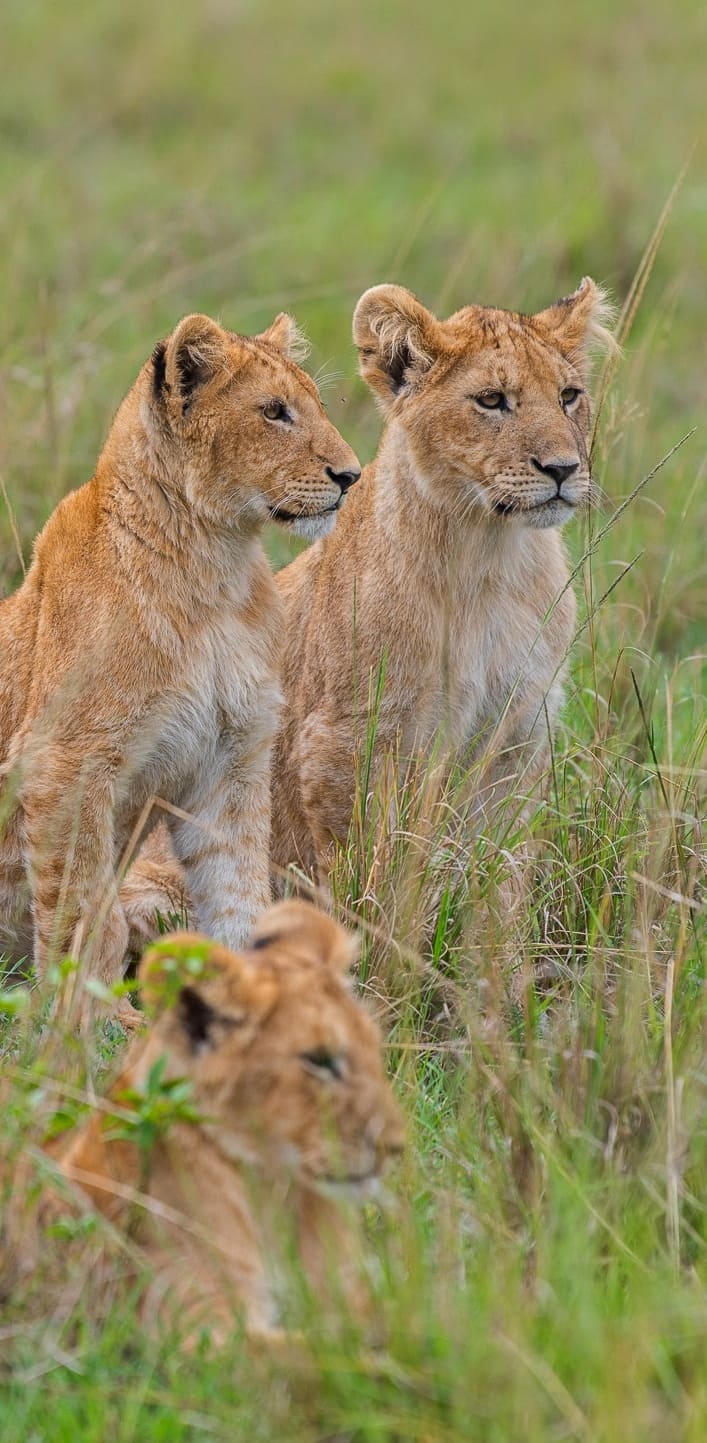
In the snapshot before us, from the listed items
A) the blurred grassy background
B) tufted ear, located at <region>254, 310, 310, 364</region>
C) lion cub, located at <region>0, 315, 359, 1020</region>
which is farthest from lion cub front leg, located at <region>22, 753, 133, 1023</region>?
the blurred grassy background

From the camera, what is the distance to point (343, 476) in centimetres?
461

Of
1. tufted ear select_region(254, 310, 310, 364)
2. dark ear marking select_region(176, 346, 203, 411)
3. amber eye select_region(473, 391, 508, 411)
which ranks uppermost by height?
dark ear marking select_region(176, 346, 203, 411)

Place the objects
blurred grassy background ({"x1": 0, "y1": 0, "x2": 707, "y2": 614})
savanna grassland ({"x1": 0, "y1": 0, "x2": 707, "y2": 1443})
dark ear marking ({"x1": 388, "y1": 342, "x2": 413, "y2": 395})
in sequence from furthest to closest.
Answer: blurred grassy background ({"x1": 0, "y1": 0, "x2": 707, "y2": 614}) → dark ear marking ({"x1": 388, "y1": 342, "x2": 413, "y2": 395}) → savanna grassland ({"x1": 0, "y1": 0, "x2": 707, "y2": 1443})

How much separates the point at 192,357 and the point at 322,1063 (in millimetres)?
2253

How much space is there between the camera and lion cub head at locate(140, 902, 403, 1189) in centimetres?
271

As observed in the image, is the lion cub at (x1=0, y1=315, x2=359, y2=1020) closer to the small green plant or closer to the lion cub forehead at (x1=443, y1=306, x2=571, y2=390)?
the lion cub forehead at (x1=443, y1=306, x2=571, y2=390)

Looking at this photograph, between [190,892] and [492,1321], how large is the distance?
2.39 meters

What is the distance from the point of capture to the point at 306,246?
11.0m

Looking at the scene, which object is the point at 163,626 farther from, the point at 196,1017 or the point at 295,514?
the point at 196,1017

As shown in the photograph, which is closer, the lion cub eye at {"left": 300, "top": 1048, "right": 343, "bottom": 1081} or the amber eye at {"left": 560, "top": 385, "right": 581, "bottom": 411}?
the lion cub eye at {"left": 300, "top": 1048, "right": 343, "bottom": 1081}

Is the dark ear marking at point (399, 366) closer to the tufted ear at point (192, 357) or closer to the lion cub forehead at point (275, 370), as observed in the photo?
the lion cub forehead at point (275, 370)

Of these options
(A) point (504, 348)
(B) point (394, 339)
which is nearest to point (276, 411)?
(B) point (394, 339)

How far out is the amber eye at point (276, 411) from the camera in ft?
15.0

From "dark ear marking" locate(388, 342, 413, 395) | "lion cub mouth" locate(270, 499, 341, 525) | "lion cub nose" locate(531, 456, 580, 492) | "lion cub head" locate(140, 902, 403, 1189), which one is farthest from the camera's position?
"dark ear marking" locate(388, 342, 413, 395)
